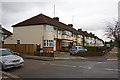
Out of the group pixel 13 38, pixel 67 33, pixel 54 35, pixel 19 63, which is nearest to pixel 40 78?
pixel 19 63

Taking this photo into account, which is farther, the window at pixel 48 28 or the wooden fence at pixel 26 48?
the window at pixel 48 28

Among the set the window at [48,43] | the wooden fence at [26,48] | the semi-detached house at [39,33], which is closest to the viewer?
the wooden fence at [26,48]

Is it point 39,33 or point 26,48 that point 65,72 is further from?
point 39,33

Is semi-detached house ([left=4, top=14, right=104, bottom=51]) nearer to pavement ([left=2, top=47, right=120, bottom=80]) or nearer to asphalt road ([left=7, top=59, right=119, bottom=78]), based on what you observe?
pavement ([left=2, top=47, right=120, bottom=80])

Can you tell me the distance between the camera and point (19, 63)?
8258mm

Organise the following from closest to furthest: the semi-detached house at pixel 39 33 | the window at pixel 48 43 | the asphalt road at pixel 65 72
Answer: the asphalt road at pixel 65 72, the semi-detached house at pixel 39 33, the window at pixel 48 43

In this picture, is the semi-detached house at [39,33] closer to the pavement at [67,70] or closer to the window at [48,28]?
the window at [48,28]

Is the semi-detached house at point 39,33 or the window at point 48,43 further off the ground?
the semi-detached house at point 39,33

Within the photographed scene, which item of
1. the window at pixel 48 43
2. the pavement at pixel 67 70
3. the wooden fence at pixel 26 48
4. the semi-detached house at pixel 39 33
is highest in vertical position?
the semi-detached house at pixel 39 33

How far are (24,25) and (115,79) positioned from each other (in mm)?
20837

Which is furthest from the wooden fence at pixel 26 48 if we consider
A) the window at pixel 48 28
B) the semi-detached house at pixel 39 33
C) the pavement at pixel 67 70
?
the pavement at pixel 67 70

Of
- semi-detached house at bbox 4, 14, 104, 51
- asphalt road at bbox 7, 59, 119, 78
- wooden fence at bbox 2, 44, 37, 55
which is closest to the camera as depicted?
asphalt road at bbox 7, 59, 119, 78

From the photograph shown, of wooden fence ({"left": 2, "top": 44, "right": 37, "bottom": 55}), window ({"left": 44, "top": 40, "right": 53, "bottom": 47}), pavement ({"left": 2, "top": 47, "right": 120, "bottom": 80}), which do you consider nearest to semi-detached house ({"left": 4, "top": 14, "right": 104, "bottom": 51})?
window ({"left": 44, "top": 40, "right": 53, "bottom": 47})

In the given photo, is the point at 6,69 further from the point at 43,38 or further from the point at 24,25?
the point at 24,25
